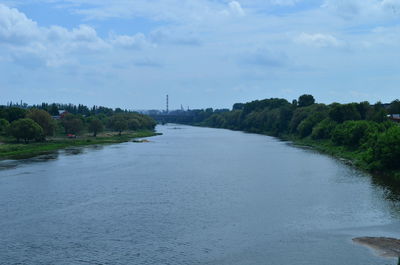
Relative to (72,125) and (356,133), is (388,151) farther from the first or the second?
(72,125)

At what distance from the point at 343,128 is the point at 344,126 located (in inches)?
66.2

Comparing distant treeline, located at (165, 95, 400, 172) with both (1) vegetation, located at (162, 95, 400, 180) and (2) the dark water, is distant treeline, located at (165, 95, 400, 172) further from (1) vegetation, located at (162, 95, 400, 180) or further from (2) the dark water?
(2) the dark water

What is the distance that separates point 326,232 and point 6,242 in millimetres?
20751

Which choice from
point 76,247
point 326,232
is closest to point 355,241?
point 326,232

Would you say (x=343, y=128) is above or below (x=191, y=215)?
above

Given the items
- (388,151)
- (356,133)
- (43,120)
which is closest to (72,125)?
(43,120)

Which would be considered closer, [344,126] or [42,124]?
[344,126]

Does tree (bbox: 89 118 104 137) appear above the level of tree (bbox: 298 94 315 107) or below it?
below

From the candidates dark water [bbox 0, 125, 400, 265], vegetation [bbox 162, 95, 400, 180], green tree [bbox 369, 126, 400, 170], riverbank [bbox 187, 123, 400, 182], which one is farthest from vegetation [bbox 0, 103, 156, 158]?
green tree [bbox 369, 126, 400, 170]

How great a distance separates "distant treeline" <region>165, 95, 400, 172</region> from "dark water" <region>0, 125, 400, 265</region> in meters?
3.86

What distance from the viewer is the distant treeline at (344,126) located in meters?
54.6

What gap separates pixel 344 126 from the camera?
88125 millimetres

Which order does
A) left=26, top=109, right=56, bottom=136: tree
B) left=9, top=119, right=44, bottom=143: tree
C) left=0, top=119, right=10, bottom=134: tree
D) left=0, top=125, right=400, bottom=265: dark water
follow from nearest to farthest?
1. left=0, top=125, right=400, bottom=265: dark water
2. left=9, top=119, right=44, bottom=143: tree
3. left=0, top=119, right=10, bottom=134: tree
4. left=26, top=109, right=56, bottom=136: tree

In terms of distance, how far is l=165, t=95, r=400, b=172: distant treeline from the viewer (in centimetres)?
5462
